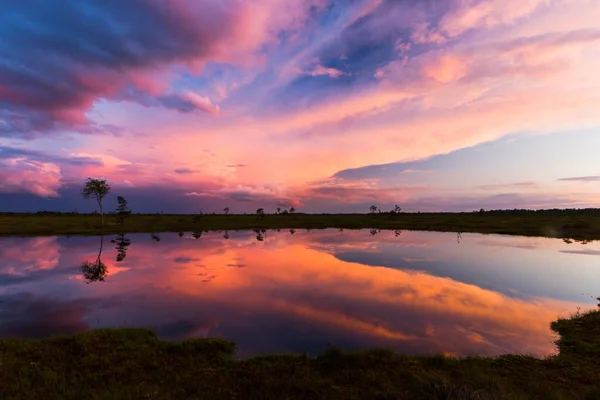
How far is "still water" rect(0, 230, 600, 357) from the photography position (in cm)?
1581

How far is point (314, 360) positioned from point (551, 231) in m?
96.9

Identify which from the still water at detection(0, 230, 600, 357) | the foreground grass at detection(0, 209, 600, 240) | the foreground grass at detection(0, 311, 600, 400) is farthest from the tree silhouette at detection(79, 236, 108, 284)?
the foreground grass at detection(0, 209, 600, 240)

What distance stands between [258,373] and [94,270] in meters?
29.0

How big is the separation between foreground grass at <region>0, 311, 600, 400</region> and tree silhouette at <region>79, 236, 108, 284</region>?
16.7 m

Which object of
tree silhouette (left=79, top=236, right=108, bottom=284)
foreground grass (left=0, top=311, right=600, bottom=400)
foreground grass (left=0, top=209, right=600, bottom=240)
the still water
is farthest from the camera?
foreground grass (left=0, top=209, right=600, bottom=240)

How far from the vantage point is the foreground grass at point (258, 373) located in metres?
8.80

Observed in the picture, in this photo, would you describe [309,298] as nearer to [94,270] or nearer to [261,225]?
[94,270]

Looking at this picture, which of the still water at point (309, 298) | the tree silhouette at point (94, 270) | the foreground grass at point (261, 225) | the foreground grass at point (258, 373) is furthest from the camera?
the foreground grass at point (261, 225)

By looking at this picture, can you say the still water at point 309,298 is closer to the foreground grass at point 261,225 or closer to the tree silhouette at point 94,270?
the tree silhouette at point 94,270

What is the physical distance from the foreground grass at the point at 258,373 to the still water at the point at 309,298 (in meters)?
2.26

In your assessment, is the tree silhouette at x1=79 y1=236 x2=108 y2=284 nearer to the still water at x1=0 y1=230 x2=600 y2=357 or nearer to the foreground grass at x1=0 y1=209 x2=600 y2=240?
the still water at x1=0 y1=230 x2=600 y2=357

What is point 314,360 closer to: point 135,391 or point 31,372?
point 135,391

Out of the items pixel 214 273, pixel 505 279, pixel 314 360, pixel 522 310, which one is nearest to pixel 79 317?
pixel 214 273

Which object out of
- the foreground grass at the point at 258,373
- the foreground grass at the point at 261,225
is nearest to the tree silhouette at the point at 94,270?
the foreground grass at the point at 258,373
